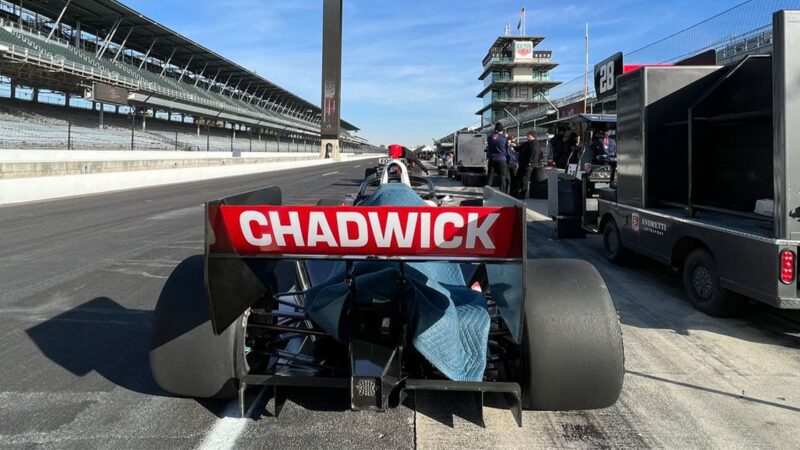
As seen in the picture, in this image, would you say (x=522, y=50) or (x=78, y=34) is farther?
(x=522, y=50)

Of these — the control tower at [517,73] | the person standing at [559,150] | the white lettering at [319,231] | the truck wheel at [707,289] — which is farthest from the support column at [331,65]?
the white lettering at [319,231]

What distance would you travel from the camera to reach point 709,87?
5.95 metres

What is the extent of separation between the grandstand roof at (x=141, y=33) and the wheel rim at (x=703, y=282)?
141 ft

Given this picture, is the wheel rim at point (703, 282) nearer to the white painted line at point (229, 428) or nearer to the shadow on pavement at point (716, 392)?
the shadow on pavement at point (716, 392)

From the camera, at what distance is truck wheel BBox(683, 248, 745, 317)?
15.2 feet

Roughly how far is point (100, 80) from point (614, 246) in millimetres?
37857

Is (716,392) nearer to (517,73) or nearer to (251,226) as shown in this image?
(251,226)

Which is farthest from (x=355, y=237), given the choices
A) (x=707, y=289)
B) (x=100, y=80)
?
(x=100, y=80)

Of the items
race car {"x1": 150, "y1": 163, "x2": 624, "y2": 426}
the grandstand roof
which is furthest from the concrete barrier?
the grandstand roof

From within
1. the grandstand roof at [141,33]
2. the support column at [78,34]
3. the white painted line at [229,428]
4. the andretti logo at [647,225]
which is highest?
the grandstand roof at [141,33]

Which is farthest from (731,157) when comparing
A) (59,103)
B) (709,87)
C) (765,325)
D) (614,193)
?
(59,103)

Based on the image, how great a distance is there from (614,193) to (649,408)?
4.60 m

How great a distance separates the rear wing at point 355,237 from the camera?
7.42 ft

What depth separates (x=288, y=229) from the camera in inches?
93.0
